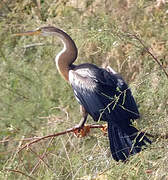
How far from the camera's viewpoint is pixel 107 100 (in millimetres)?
4523

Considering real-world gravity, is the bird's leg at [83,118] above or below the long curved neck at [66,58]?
below

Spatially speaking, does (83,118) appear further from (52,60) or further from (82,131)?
(52,60)

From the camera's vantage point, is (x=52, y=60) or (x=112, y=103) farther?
(x=52, y=60)

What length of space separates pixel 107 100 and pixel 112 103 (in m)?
0.09

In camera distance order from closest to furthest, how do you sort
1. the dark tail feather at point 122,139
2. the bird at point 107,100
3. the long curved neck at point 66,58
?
1. the dark tail feather at point 122,139
2. the bird at point 107,100
3. the long curved neck at point 66,58

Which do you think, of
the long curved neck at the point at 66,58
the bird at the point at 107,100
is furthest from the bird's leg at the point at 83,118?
the long curved neck at the point at 66,58

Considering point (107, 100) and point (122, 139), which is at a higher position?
point (107, 100)

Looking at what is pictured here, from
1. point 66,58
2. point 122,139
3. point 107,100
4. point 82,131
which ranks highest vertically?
point 66,58

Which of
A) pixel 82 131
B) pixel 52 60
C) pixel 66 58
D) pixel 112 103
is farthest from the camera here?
pixel 52 60

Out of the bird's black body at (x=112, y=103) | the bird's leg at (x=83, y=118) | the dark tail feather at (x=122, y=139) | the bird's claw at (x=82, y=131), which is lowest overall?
the bird's claw at (x=82, y=131)

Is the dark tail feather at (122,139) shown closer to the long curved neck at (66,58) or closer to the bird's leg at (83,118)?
the bird's leg at (83,118)

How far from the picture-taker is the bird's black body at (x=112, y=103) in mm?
4191

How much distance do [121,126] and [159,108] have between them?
0.28 meters

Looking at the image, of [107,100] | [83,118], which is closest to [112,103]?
[107,100]
